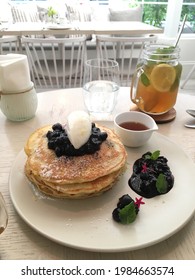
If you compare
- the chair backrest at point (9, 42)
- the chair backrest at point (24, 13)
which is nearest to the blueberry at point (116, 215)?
the chair backrest at point (9, 42)

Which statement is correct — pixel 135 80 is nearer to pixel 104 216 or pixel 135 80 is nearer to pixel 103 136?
pixel 103 136

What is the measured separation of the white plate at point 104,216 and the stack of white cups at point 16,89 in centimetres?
32

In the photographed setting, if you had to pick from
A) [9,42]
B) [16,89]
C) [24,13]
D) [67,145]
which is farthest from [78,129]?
[24,13]

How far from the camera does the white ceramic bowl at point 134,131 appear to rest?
76 cm

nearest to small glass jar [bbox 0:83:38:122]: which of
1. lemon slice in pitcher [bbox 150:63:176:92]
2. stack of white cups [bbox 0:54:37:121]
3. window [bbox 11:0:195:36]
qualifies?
stack of white cups [bbox 0:54:37:121]

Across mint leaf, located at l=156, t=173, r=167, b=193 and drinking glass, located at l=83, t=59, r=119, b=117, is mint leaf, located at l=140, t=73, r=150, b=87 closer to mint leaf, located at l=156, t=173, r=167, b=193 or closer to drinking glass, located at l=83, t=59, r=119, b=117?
drinking glass, located at l=83, t=59, r=119, b=117

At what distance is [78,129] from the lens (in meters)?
0.63

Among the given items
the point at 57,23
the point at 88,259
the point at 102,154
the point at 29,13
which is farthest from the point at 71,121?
the point at 29,13

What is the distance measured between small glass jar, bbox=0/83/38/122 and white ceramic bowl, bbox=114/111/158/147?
1.10ft

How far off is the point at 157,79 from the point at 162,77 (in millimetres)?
18

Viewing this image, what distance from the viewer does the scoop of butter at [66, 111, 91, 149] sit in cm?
62

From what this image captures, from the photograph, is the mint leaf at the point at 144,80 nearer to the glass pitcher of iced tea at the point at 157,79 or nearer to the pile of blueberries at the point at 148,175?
the glass pitcher of iced tea at the point at 157,79
